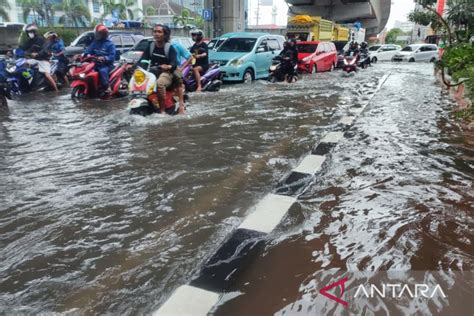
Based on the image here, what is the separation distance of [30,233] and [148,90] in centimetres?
441

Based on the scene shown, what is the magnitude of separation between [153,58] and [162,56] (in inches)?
7.6

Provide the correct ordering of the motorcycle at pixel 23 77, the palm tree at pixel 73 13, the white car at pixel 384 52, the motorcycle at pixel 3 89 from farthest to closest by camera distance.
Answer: the palm tree at pixel 73 13
the white car at pixel 384 52
the motorcycle at pixel 23 77
the motorcycle at pixel 3 89

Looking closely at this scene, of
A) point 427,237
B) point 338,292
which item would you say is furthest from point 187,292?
point 427,237

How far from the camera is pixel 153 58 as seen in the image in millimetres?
7250

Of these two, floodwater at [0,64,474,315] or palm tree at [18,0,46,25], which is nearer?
floodwater at [0,64,474,315]

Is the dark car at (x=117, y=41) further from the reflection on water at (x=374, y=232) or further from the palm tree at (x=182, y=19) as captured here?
the palm tree at (x=182, y=19)

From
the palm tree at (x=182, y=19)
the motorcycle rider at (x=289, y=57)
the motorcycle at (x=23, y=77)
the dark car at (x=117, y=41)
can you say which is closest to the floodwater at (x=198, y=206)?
the motorcycle at (x=23, y=77)

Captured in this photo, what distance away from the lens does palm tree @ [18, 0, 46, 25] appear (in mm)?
46938

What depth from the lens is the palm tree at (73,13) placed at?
1945 inches

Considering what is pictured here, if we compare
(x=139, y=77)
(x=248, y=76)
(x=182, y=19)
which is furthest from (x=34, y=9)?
(x=139, y=77)

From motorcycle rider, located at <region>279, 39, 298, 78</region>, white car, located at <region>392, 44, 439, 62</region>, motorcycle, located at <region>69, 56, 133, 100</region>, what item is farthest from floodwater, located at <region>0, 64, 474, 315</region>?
white car, located at <region>392, 44, 439, 62</region>

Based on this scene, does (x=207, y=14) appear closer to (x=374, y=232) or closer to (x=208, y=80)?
(x=208, y=80)

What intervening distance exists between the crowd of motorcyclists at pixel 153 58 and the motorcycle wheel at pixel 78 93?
1.25ft

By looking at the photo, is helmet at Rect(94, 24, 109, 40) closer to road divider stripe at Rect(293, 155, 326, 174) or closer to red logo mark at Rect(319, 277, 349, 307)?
road divider stripe at Rect(293, 155, 326, 174)
